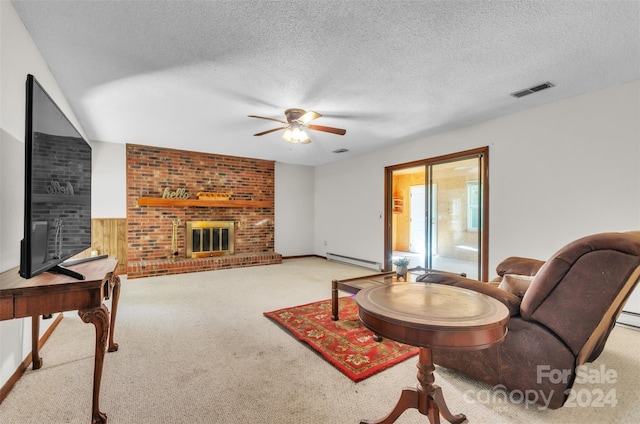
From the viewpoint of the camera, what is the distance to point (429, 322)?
3.66 ft

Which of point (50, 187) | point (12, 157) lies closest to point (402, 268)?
point (50, 187)

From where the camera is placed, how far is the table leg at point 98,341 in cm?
149

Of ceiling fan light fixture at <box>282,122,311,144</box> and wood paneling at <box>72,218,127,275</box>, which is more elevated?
ceiling fan light fixture at <box>282,122,311,144</box>

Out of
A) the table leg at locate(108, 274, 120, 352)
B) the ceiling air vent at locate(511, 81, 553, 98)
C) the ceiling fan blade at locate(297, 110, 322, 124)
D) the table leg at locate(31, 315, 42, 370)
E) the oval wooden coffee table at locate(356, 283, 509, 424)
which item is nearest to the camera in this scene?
the oval wooden coffee table at locate(356, 283, 509, 424)

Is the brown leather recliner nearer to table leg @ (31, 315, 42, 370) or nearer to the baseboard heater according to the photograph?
table leg @ (31, 315, 42, 370)

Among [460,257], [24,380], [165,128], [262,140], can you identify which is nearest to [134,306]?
[24,380]

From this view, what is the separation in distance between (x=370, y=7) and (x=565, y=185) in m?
2.98

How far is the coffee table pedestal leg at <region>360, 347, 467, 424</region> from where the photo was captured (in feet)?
4.35

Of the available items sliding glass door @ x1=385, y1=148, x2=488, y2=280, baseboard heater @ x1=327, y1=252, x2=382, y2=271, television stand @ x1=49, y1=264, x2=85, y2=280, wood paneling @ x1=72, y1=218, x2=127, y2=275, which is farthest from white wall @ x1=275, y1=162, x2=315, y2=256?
television stand @ x1=49, y1=264, x2=85, y2=280

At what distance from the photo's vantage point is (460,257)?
445cm

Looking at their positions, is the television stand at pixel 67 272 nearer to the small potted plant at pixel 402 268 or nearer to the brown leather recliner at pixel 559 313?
the brown leather recliner at pixel 559 313

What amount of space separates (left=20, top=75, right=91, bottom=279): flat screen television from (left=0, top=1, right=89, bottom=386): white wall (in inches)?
11.6

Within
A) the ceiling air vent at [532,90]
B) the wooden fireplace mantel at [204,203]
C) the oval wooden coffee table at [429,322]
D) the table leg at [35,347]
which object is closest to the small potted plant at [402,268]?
the oval wooden coffee table at [429,322]

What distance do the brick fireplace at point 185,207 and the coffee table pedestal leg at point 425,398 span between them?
4.82m
